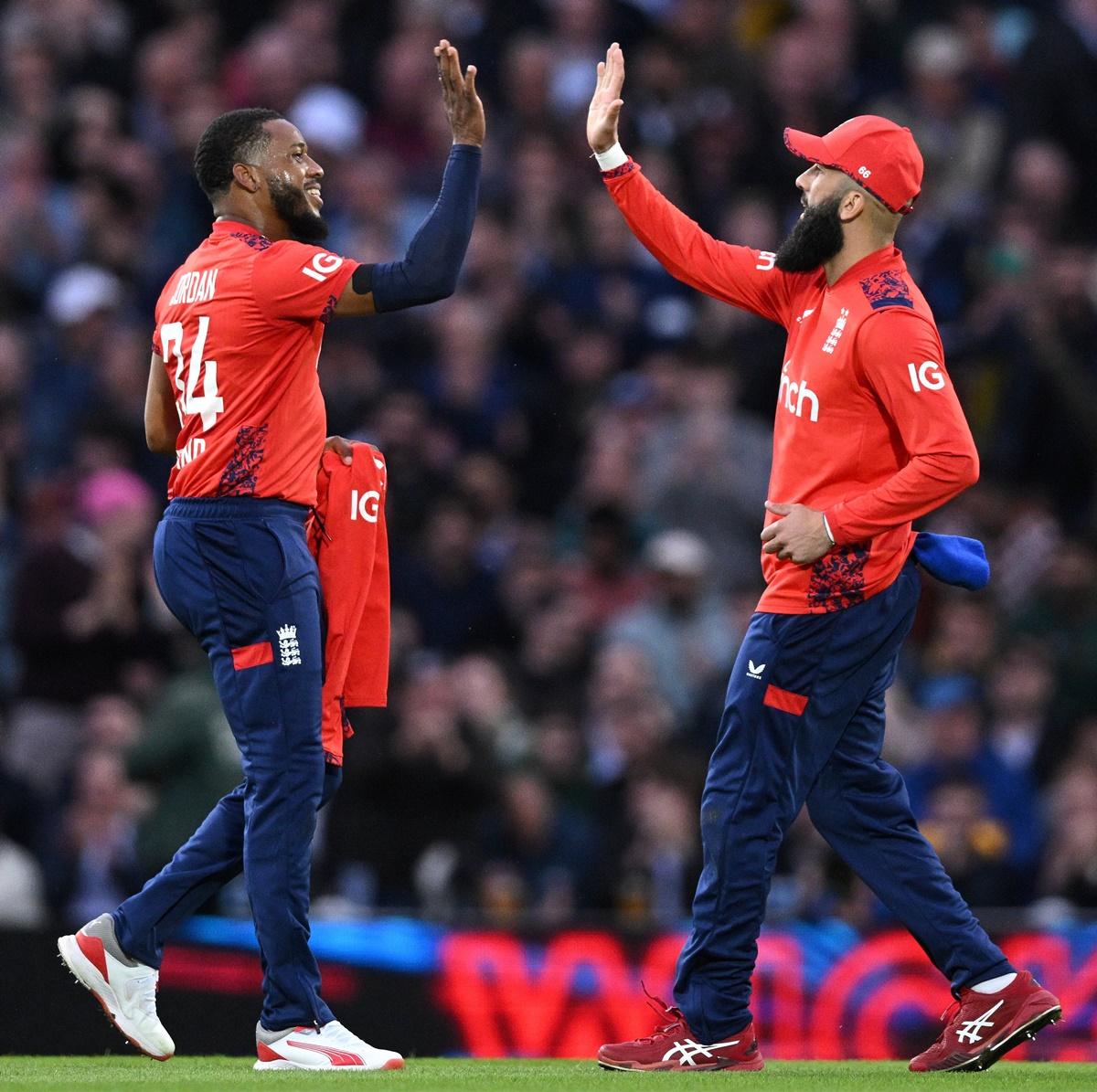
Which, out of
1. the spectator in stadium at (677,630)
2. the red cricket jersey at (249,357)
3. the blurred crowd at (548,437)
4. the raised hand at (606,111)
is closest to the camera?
the red cricket jersey at (249,357)

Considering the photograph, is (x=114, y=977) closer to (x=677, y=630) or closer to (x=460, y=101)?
(x=460, y=101)

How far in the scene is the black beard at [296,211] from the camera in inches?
225

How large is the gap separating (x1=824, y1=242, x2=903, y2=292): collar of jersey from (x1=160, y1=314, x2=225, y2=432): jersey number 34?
1552 mm

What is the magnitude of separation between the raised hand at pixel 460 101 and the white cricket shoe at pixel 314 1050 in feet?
7.23

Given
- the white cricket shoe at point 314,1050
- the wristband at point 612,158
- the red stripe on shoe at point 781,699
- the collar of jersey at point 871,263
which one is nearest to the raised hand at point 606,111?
the wristband at point 612,158

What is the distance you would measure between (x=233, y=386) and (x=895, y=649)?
177 cm

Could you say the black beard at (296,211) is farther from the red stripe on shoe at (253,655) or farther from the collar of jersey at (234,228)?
the red stripe on shoe at (253,655)

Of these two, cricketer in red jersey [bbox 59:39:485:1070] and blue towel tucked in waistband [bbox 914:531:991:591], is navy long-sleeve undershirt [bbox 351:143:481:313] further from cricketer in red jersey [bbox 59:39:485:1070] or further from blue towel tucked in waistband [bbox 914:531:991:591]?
blue towel tucked in waistband [bbox 914:531:991:591]

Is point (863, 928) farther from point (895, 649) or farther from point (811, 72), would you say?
point (811, 72)

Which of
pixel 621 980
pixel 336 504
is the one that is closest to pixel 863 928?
pixel 621 980

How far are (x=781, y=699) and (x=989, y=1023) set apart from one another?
3.22 ft

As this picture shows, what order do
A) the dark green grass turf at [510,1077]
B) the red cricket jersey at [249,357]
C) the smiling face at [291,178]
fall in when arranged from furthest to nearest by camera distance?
the smiling face at [291,178]
the red cricket jersey at [249,357]
the dark green grass turf at [510,1077]

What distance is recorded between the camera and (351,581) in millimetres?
5824

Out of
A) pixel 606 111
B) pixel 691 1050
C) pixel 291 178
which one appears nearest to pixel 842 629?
pixel 691 1050
